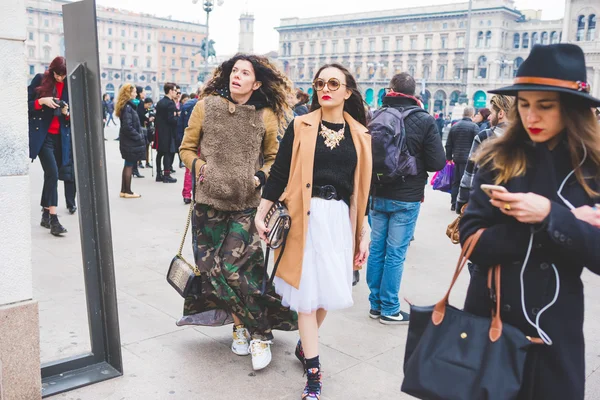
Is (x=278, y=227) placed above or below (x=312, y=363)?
above

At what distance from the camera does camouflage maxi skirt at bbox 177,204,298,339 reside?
3.57 meters

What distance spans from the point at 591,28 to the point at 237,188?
74273 mm

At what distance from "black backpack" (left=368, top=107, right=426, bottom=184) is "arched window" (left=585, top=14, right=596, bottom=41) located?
72129 mm

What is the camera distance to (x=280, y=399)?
10.3 feet

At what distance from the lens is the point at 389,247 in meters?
4.42

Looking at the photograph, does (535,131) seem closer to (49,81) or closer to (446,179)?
(49,81)

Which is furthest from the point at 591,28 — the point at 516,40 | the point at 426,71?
the point at 426,71

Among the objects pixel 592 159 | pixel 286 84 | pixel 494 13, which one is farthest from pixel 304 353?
pixel 494 13

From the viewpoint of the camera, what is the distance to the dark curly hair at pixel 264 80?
12.0ft

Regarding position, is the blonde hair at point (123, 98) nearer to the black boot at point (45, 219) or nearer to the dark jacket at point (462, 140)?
the black boot at point (45, 219)

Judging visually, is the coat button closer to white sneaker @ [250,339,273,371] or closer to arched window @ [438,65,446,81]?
white sneaker @ [250,339,273,371]

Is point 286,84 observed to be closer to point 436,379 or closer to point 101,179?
point 101,179

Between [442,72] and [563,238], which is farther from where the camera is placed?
[442,72]

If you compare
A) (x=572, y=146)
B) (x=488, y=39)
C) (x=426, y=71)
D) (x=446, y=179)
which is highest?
(x=488, y=39)
